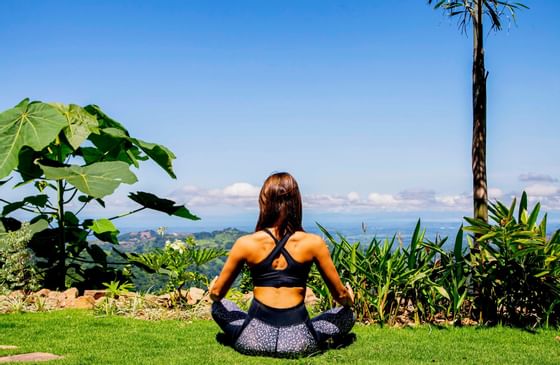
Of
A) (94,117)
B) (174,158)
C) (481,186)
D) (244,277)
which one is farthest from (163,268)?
(481,186)

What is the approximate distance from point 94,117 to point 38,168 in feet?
3.28

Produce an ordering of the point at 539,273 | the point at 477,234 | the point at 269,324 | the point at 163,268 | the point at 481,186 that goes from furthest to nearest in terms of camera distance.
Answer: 1. the point at 163,268
2. the point at 481,186
3. the point at 477,234
4. the point at 539,273
5. the point at 269,324

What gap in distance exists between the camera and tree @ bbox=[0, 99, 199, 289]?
769 cm

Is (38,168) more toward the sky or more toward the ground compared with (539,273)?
more toward the sky

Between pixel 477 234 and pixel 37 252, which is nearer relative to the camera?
pixel 477 234

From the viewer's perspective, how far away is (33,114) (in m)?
8.07

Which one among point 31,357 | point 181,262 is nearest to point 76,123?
point 181,262

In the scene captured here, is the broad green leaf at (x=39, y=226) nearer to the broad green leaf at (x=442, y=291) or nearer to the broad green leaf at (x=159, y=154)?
the broad green leaf at (x=159, y=154)

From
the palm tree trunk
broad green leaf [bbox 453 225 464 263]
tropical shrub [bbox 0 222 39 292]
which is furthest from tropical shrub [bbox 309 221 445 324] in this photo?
tropical shrub [bbox 0 222 39 292]

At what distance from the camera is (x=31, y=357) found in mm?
4660

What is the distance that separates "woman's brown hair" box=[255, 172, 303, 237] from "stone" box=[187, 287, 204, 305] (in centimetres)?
305

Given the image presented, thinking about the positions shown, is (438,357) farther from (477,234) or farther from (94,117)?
(94,117)

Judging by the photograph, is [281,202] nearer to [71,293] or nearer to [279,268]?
[279,268]

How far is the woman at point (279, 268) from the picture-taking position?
4.41 meters
